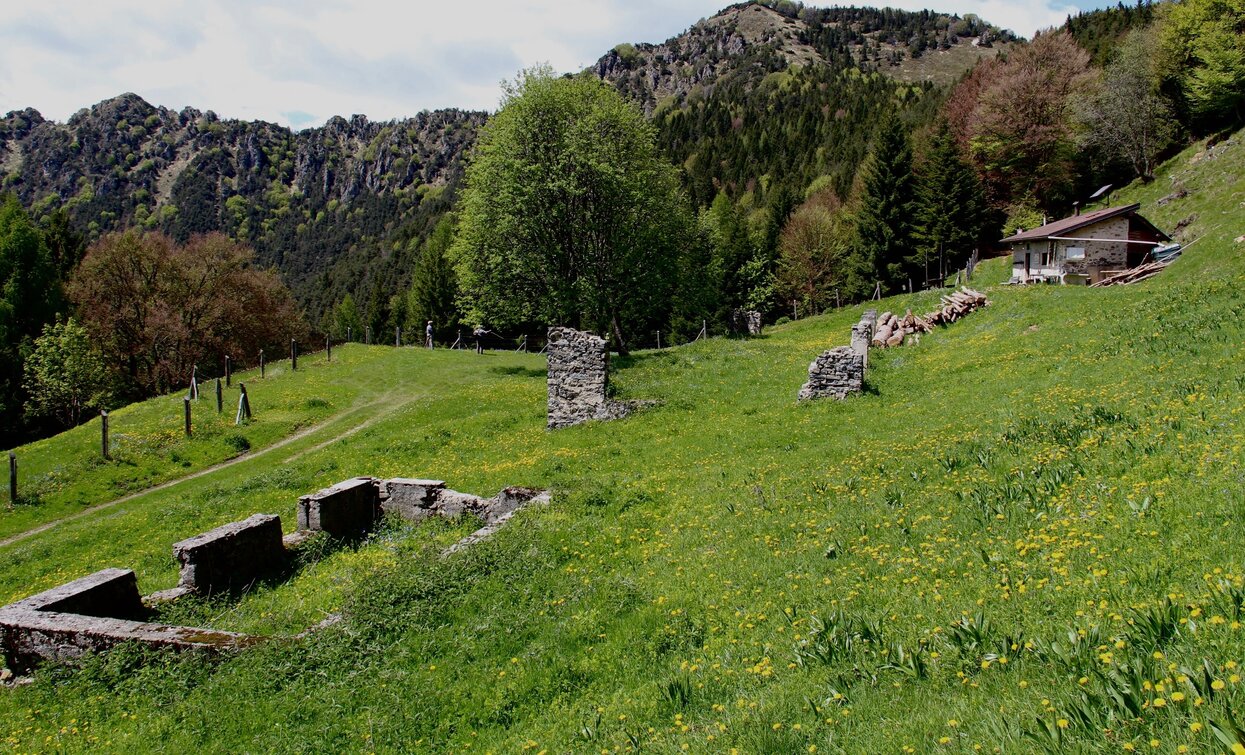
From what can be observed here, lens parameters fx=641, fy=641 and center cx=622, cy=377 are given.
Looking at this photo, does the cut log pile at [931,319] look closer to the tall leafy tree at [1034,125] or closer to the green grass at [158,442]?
the green grass at [158,442]

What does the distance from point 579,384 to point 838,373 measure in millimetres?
9057

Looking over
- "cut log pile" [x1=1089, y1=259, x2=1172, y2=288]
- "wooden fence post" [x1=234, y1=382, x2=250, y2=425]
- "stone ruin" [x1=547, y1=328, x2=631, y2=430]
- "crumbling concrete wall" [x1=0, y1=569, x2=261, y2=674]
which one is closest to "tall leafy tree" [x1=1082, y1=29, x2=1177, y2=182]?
"cut log pile" [x1=1089, y1=259, x2=1172, y2=288]

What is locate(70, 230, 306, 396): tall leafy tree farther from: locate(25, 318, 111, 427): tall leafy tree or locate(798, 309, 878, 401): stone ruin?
locate(798, 309, 878, 401): stone ruin

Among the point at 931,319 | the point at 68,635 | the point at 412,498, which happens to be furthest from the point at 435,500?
the point at 931,319

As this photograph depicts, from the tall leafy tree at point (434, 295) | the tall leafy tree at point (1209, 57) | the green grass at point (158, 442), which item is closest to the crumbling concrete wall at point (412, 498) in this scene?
Answer: the green grass at point (158, 442)

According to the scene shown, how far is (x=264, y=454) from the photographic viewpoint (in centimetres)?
2628

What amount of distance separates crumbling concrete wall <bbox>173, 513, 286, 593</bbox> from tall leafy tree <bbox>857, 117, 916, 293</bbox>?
2282 inches

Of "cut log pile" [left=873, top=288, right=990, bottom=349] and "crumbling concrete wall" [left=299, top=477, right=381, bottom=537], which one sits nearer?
"crumbling concrete wall" [left=299, top=477, right=381, bottom=537]

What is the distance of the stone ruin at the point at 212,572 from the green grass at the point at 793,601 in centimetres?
49

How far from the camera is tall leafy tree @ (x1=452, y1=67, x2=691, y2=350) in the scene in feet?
125

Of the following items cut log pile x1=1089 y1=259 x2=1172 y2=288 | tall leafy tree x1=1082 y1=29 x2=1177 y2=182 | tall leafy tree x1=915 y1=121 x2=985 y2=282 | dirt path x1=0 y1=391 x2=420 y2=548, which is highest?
tall leafy tree x1=1082 y1=29 x2=1177 y2=182

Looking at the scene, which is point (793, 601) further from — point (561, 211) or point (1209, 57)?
point (1209, 57)

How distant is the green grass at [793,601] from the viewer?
15.3 feet

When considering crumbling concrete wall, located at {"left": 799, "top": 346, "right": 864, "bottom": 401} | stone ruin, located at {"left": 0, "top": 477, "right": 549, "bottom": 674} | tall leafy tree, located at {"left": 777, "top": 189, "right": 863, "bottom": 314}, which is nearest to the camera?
stone ruin, located at {"left": 0, "top": 477, "right": 549, "bottom": 674}
